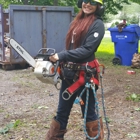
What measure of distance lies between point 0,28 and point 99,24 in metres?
7.03

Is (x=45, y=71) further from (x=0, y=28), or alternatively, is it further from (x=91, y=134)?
(x=0, y=28)

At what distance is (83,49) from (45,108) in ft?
8.95

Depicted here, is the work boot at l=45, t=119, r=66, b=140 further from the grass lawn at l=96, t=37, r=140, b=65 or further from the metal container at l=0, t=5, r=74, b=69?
the grass lawn at l=96, t=37, r=140, b=65

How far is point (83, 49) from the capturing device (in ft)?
11.3

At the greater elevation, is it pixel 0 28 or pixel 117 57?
pixel 0 28

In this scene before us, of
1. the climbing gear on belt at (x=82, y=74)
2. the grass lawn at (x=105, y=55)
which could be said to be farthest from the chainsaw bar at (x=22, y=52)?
the grass lawn at (x=105, y=55)

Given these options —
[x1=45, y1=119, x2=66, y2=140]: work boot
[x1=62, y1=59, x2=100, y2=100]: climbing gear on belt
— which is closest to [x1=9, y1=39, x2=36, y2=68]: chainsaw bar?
[x1=62, y1=59, x2=100, y2=100]: climbing gear on belt

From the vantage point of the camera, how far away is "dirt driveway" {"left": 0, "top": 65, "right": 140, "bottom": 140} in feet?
15.5

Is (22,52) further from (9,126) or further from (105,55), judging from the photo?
(105,55)

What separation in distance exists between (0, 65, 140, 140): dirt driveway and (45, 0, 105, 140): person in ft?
2.78

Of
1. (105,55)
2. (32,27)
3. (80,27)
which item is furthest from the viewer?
(105,55)

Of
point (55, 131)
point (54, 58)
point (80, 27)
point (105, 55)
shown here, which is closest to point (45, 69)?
point (54, 58)

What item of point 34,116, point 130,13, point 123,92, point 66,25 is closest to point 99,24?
point 34,116

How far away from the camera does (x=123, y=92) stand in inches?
280
